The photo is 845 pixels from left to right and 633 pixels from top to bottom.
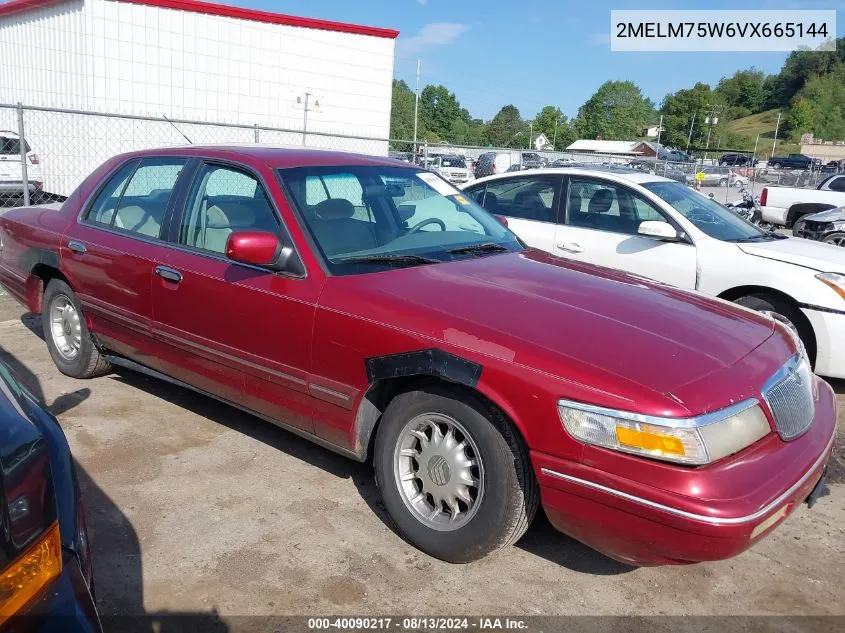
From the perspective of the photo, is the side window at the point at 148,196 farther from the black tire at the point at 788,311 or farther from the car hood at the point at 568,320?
the black tire at the point at 788,311

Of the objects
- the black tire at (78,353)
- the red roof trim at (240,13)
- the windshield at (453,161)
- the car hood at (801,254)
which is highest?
the red roof trim at (240,13)

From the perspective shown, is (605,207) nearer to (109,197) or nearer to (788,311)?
(788,311)

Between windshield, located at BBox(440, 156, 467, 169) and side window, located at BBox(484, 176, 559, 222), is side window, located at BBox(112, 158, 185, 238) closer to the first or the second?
side window, located at BBox(484, 176, 559, 222)

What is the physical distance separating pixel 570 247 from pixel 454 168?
2140cm

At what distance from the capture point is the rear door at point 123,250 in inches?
163

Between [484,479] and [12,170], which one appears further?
[12,170]

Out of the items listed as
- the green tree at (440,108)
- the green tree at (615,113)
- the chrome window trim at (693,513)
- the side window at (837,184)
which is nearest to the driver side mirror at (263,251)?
the chrome window trim at (693,513)

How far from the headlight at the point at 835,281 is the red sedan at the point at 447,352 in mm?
2244

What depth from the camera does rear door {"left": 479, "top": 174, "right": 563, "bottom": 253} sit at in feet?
21.8

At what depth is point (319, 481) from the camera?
375cm

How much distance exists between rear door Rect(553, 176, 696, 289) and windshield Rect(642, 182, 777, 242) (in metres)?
0.22

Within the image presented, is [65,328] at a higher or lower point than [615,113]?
lower

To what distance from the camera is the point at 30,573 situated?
1.64 metres

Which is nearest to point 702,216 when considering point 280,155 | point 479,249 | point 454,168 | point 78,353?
point 479,249
